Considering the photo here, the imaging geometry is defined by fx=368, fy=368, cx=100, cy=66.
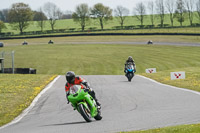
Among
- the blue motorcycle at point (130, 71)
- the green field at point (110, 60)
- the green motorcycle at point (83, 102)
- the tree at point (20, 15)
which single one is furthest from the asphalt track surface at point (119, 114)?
the tree at point (20, 15)

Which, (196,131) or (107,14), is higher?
(107,14)

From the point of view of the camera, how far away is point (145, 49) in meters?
58.8

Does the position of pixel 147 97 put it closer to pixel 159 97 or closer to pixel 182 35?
pixel 159 97

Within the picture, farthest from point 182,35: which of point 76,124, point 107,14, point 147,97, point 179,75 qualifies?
point 107,14

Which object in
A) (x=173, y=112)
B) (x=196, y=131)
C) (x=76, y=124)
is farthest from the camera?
(x=173, y=112)

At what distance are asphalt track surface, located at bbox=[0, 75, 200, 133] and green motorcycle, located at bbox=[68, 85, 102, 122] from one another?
27 cm

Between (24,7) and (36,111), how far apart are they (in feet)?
410

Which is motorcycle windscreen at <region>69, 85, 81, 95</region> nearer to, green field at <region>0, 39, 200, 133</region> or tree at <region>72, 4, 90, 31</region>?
green field at <region>0, 39, 200, 133</region>

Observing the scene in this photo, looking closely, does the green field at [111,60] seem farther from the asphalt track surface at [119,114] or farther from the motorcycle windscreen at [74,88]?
the motorcycle windscreen at [74,88]

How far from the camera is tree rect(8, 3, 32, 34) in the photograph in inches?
5108

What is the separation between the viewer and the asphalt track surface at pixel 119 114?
8.95m

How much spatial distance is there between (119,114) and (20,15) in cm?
12483

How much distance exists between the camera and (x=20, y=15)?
5153 inches

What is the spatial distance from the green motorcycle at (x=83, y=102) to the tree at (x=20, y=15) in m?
124
